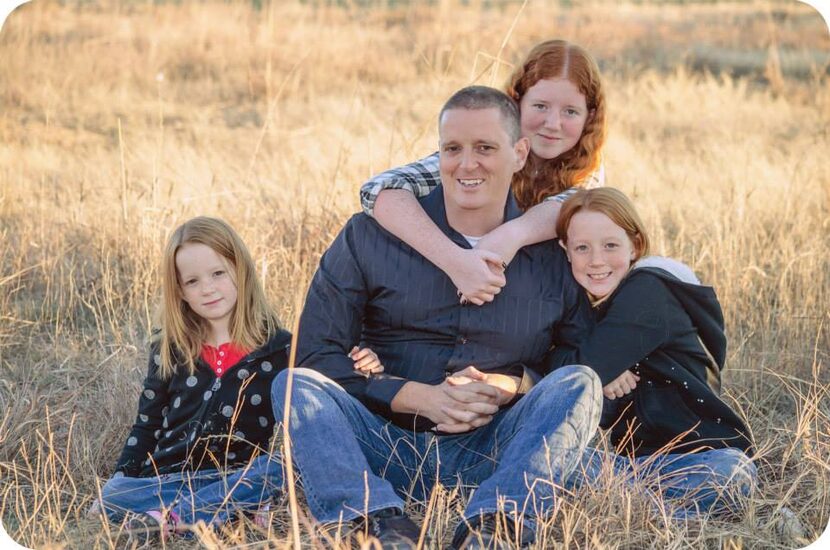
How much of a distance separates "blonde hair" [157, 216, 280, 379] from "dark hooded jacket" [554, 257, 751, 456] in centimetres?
112

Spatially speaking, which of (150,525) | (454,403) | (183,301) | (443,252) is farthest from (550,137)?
(150,525)

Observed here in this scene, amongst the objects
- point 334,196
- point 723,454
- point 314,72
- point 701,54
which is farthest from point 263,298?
point 701,54

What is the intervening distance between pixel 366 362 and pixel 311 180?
3837 mm

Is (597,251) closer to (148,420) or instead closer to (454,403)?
(454,403)

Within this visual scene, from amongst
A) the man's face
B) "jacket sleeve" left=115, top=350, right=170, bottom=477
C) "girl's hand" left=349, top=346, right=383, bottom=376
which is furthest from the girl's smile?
the man's face

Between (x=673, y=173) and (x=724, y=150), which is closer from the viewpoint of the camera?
(x=673, y=173)

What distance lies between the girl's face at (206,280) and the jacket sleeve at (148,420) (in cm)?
26

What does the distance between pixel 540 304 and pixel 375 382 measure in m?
0.64

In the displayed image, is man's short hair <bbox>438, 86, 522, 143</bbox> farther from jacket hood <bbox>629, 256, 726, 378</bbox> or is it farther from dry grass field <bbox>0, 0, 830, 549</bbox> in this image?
dry grass field <bbox>0, 0, 830, 549</bbox>

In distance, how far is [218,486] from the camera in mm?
3385

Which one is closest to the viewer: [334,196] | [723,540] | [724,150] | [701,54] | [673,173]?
[723,540]

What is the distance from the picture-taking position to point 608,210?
3496mm

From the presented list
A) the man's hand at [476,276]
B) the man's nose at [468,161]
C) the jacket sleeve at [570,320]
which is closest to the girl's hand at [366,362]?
the man's hand at [476,276]

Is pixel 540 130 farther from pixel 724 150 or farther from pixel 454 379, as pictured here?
pixel 724 150
